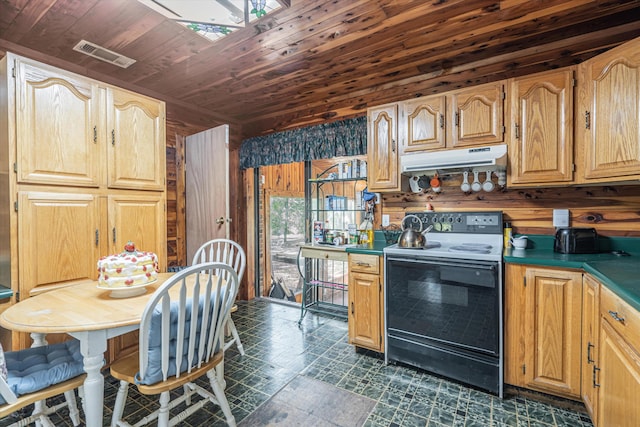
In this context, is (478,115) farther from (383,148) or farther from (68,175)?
Answer: (68,175)

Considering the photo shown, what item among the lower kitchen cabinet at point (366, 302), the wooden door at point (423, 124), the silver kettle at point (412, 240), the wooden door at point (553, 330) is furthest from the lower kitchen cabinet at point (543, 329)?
the wooden door at point (423, 124)

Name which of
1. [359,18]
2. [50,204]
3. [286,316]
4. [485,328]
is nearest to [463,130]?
[359,18]

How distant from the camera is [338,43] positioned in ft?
7.22

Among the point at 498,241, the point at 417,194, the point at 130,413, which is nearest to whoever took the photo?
the point at 130,413

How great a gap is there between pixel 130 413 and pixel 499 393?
2.25m

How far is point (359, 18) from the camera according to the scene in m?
1.92

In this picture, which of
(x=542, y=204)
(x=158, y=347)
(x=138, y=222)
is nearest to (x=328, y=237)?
(x=138, y=222)

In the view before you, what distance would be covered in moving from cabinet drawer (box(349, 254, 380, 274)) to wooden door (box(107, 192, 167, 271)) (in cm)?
157

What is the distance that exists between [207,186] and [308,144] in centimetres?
119

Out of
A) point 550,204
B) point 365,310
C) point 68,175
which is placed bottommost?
point 365,310

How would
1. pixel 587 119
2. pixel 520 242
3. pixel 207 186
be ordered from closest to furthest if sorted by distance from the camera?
pixel 587 119, pixel 520 242, pixel 207 186

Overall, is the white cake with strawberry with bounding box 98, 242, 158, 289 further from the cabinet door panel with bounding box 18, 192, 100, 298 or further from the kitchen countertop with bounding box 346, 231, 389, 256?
the kitchen countertop with bounding box 346, 231, 389, 256

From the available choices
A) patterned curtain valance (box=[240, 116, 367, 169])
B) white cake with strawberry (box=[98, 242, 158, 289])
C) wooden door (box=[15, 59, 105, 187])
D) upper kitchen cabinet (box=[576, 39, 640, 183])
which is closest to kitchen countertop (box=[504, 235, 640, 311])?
upper kitchen cabinet (box=[576, 39, 640, 183])

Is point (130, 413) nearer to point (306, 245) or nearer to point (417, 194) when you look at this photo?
point (306, 245)
